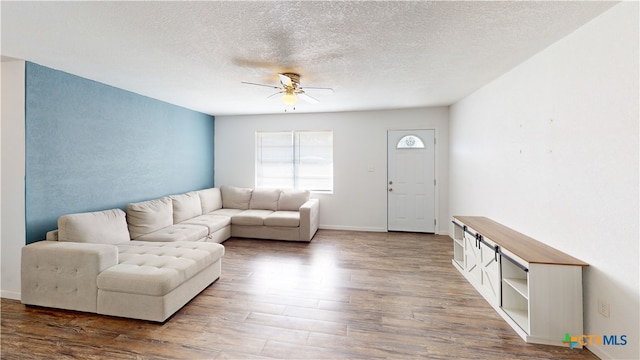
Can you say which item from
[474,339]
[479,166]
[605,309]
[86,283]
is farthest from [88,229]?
[479,166]

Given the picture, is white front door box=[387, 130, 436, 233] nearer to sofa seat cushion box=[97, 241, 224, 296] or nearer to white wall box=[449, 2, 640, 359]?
white wall box=[449, 2, 640, 359]

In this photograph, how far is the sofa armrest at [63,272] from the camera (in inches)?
95.2

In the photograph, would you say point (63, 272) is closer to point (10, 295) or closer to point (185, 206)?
point (10, 295)

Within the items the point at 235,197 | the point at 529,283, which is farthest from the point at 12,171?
the point at 529,283

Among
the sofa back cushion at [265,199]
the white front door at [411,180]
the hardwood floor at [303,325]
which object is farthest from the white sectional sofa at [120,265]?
the white front door at [411,180]

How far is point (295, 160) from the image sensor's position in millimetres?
5840

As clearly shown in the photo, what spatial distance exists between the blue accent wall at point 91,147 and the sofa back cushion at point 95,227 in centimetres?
29

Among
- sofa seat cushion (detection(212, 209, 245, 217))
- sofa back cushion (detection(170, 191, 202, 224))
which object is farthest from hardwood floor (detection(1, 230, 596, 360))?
sofa seat cushion (detection(212, 209, 245, 217))

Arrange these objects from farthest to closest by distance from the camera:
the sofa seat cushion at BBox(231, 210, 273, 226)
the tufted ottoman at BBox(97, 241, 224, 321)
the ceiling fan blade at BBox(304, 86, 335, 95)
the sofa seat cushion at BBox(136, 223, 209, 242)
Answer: the sofa seat cushion at BBox(231, 210, 273, 226) → the ceiling fan blade at BBox(304, 86, 335, 95) → the sofa seat cushion at BBox(136, 223, 209, 242) → the tufted ottoman at BBox(97, 241, 224, 321)

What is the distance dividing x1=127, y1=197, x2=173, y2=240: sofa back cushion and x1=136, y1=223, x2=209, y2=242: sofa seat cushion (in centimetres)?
8

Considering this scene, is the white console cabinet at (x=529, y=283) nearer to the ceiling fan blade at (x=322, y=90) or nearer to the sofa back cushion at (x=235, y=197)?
the ceiling fan blade at (x=322, y=90)

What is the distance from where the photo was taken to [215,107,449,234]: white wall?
5.19m

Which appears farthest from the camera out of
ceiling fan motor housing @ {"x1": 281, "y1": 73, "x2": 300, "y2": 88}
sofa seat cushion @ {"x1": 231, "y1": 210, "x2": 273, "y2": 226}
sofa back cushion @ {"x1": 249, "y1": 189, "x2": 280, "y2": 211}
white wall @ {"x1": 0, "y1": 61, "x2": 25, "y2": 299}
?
sofa back cushion @ {"x1": 249, "y1": 189, "x2": 280, "y2": 211}

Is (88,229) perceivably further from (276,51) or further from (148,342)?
(276,51)
